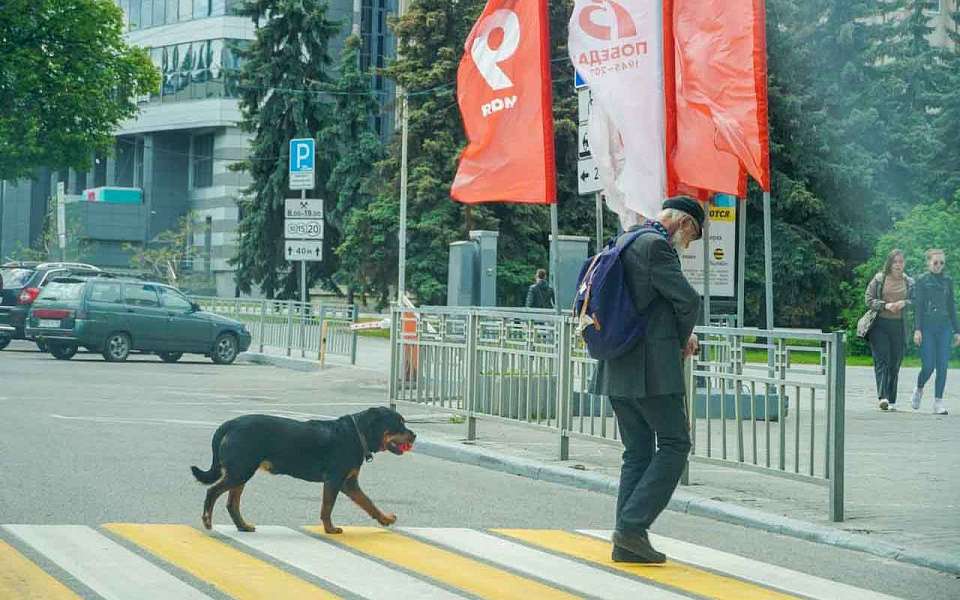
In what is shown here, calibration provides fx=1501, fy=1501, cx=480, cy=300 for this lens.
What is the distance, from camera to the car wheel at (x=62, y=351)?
29.1m

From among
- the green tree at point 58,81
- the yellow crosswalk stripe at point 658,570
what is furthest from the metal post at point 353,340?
the green tree at point 58,81

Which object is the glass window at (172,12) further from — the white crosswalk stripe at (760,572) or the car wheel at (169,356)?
the white crosswalk stripe at (760,572)

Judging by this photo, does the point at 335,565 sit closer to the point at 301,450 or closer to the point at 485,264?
the point at 301,450

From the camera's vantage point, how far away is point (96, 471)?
11.0 metres

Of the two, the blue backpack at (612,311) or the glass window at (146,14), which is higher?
the glass window at (146,14)

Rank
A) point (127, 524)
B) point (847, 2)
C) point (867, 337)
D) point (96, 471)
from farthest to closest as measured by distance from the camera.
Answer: point (847, 2), point (867, 337), point (96, 471), point (127, 524)

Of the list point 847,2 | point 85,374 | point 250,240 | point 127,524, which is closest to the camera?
point 127,524

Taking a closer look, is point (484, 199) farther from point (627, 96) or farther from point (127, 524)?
point (127, 524)

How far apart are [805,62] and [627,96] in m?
37.6

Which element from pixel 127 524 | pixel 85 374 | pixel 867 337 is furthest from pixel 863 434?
pixel 85 374

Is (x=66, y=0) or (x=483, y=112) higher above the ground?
(x=66, y=0)

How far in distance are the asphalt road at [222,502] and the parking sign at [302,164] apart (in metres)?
12.4

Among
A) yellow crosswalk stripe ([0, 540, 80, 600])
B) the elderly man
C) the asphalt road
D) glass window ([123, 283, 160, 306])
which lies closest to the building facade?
glass window ([123, 283, 160, 306])

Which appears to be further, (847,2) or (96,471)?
(847,2)
